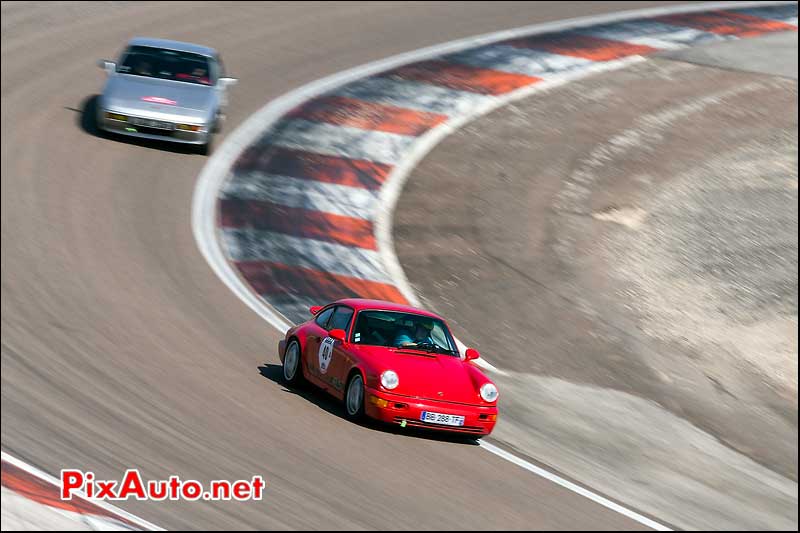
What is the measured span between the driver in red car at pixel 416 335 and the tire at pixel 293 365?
103cm

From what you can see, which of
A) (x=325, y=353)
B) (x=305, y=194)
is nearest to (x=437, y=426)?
(x=325, y=353)

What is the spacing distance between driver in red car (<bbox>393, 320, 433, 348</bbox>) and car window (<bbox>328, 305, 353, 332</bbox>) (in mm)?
498

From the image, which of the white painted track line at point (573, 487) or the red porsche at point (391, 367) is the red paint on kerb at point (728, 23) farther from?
the white painted track line at point (573, 487)

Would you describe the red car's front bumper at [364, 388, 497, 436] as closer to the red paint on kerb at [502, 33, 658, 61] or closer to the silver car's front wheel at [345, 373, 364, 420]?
the silver car's front wheel at [345, 373, 364, 420]

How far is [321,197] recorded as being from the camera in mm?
18250

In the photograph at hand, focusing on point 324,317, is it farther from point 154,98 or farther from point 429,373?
point 154,98

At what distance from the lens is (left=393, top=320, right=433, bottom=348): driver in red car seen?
11602 mm

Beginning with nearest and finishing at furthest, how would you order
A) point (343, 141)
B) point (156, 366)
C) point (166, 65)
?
point (156, 366) → point (166, 65) → point (343, 141)

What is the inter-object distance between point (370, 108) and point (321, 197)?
13.4 ft

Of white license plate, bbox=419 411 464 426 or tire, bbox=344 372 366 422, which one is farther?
tire, bbox=344 372 366 422

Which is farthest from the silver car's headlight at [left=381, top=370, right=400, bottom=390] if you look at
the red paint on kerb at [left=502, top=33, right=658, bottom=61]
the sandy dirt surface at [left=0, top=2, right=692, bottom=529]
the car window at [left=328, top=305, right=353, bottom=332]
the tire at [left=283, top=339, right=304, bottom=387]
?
the red paint on kerb at [left=502, top=33, right=658, bottom=61]

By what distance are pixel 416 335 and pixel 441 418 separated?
121cm

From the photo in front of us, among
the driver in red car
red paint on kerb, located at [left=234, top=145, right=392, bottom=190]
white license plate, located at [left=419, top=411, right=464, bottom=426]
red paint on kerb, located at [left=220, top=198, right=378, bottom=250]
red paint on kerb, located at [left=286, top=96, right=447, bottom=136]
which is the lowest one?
red paint on kerb, located at [left=220, top=198, right=378, bottom=250]

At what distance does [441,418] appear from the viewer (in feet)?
35.3
